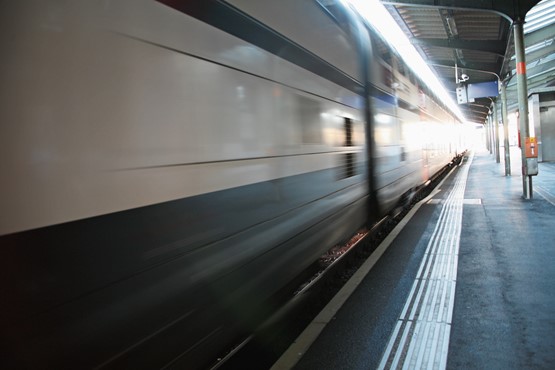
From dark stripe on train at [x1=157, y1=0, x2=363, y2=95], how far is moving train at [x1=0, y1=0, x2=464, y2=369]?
0.04ft

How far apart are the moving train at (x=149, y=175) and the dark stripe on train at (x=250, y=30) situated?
0.04 feet

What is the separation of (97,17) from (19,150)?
64 centimetres

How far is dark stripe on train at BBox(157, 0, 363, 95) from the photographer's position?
2312 mm

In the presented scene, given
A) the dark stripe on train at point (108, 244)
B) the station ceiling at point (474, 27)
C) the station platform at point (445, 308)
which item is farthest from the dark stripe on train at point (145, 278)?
the station ceiling at point (474, 27)

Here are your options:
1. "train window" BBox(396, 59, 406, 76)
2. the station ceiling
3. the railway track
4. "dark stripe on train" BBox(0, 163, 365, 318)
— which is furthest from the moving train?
the station ceiling

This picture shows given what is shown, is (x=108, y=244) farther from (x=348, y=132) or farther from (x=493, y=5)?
(x=493, y=5)

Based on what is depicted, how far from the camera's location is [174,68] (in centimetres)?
211

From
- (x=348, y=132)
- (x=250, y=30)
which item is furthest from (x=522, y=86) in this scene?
(x=250, y=30)

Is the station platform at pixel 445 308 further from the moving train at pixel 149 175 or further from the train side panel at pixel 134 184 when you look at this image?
the train side panel at pixel 134 184

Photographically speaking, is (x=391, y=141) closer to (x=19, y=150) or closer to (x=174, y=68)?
(x=174, y=68)

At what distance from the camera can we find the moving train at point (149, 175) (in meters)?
1.44

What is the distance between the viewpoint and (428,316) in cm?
354

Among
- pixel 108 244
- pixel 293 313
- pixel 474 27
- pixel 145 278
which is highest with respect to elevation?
pixel 474 27

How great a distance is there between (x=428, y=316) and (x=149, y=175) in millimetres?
2650
